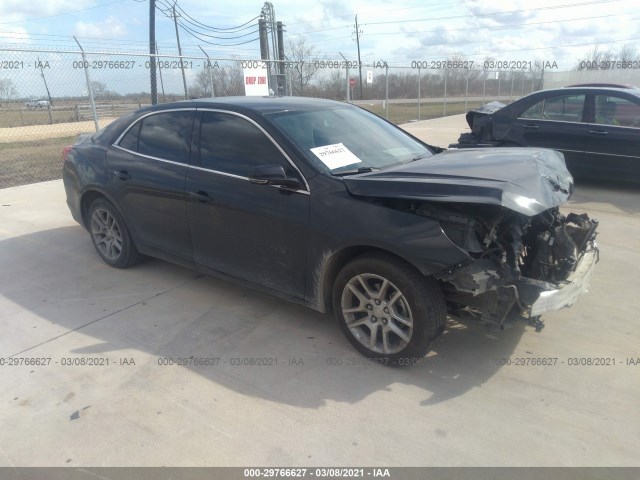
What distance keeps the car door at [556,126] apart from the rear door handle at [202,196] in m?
6.13

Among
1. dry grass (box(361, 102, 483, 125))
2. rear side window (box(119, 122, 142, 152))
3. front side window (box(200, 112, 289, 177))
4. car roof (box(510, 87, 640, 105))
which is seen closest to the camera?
front side window (box(200, 112, 289, 177))

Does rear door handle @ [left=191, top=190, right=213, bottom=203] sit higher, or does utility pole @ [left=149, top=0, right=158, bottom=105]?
utility pole @ [left=149, top=0, right=158, bottom=105]

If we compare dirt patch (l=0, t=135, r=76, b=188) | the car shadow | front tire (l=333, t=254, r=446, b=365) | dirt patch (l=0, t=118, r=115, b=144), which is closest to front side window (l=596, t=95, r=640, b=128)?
the car shadow

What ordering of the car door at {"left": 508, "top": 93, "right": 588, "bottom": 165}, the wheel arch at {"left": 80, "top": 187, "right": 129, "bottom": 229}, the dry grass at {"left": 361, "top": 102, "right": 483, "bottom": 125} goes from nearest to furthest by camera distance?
the wheel arch at {"left": 80, "top": 187, "right": 129, "bottom": 229} < the car door at {"left": 508, "top": 93, "right": 588, "bottom": 165} < the dry grass at {"left": 361, "top": 102, "right": 483, "bottom": 125}

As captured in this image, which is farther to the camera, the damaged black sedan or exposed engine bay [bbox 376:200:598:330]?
the damaged black sedan

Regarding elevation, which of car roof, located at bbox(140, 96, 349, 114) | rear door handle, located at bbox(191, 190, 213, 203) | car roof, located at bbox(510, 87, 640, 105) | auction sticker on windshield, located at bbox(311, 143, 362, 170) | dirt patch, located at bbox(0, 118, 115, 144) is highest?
car roof, located at bbox(140, 96, 349, 114)

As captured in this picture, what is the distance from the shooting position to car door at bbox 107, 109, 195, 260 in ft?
13.3

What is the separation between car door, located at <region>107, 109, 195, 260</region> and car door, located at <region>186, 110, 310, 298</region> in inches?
5.8

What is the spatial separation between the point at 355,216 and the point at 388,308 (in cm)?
63

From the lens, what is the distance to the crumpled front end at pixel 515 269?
2.82 meters

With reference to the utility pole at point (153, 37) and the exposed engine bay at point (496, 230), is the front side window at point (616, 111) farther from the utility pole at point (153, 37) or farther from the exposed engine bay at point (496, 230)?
the utility pole at point (153, 37)

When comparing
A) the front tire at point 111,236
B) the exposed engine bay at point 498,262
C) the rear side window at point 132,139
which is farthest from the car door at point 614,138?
the front tire at point 111,236

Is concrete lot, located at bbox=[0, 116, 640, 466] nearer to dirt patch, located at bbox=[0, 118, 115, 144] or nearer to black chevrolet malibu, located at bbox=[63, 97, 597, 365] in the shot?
black chevrolet malibu, located at bbox=[63, 97, 597, 365]

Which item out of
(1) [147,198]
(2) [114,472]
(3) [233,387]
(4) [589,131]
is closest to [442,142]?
(4) [589,131]
